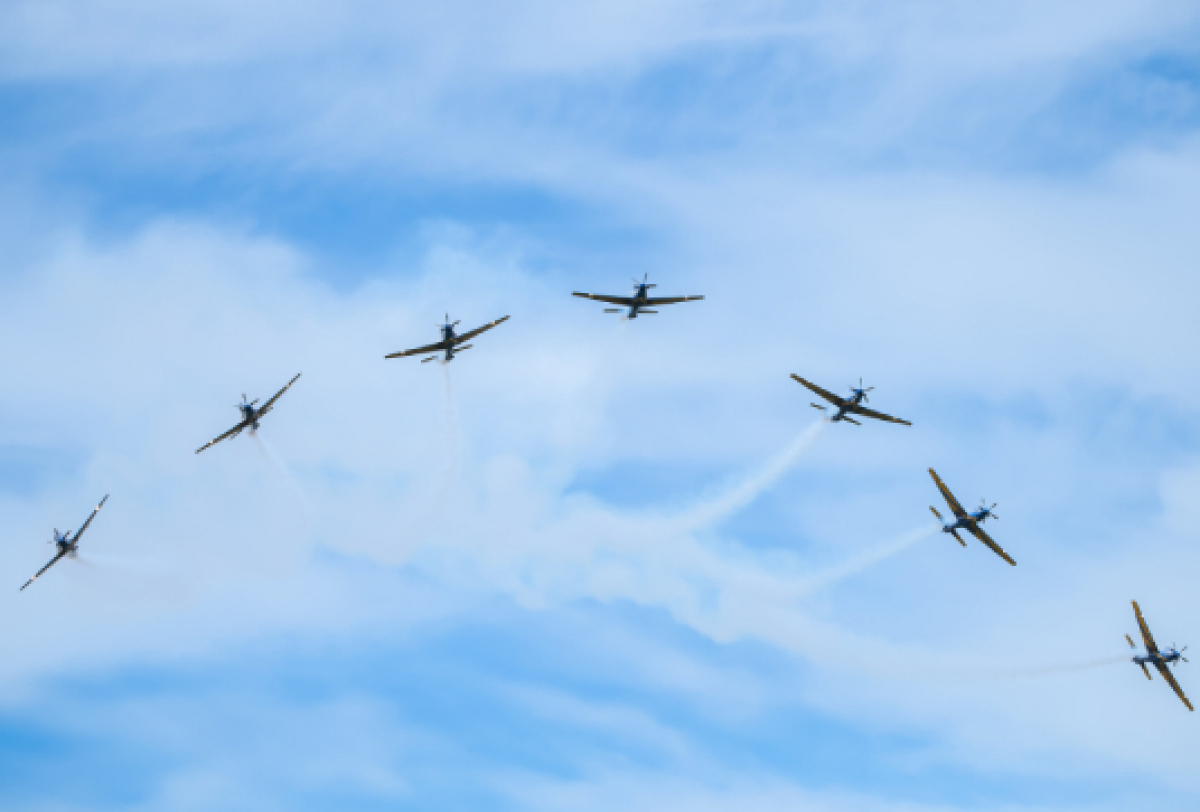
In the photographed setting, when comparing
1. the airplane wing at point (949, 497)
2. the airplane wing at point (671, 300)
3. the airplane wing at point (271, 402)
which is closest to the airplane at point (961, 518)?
the airplane wing at point (949, 497)

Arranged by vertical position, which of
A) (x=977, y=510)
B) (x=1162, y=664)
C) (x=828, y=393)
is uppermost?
(x=828, y=393)

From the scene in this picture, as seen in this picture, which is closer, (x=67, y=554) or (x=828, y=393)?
(x=828, y=393)

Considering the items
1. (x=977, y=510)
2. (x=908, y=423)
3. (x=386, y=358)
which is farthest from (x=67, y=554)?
(x=977, y=510)

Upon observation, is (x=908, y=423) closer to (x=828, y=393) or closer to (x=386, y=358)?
(x=828, y=393)

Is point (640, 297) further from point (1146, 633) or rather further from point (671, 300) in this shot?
point (1146, 633)

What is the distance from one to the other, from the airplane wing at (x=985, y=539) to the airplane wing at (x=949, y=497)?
73.8 inches

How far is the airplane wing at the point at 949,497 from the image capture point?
12756cm

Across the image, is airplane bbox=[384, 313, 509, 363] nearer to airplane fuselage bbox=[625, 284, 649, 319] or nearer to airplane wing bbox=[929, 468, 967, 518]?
airplane fuselage bbox=[625, 284, 649, 319]

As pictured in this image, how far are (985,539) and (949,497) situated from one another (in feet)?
23.2

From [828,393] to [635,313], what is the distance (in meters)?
24.4

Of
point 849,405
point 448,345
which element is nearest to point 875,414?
point 849,405

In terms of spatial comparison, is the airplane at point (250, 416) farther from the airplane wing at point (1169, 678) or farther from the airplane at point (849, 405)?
the airplane wing at point (1169, 678)

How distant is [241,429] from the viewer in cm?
12219

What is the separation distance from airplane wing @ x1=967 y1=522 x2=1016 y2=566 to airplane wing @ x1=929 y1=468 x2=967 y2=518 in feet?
6.15
